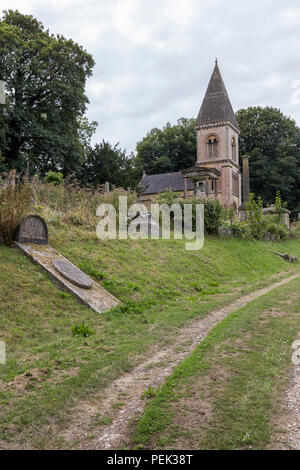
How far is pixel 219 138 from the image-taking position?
4069 centimetres

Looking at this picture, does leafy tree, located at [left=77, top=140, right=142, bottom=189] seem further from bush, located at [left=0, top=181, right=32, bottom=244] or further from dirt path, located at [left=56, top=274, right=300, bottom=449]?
dirt path, located at [left=56, top=274, right=300, bottom=449]

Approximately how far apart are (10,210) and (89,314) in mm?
3321

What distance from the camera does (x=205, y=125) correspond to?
41.1 metres

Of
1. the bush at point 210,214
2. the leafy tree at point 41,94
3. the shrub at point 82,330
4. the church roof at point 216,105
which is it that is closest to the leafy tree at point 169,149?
the church roof at point 216,105

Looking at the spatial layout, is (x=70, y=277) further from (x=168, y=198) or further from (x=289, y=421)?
(x=168, y=198)

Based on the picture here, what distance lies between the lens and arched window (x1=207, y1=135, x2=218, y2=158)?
135 ft

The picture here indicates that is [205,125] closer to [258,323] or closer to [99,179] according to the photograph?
[99,179]

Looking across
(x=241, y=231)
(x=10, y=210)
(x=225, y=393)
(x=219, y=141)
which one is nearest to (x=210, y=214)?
(x=241, y=231)

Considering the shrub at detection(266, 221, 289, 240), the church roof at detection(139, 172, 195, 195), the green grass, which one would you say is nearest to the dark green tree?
the church roof at detection(139, 172, 195, 195)

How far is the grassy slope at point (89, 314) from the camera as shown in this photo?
4.21m

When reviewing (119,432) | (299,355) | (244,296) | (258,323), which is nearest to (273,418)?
(119,432)

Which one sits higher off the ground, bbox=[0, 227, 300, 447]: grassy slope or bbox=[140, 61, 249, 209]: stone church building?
bbox=[140, 61, 249, 209]: stone church building

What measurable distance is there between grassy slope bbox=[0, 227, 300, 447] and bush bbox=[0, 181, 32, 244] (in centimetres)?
50

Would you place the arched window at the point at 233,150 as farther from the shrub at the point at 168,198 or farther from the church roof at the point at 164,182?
the shrub at the point at 168,198
